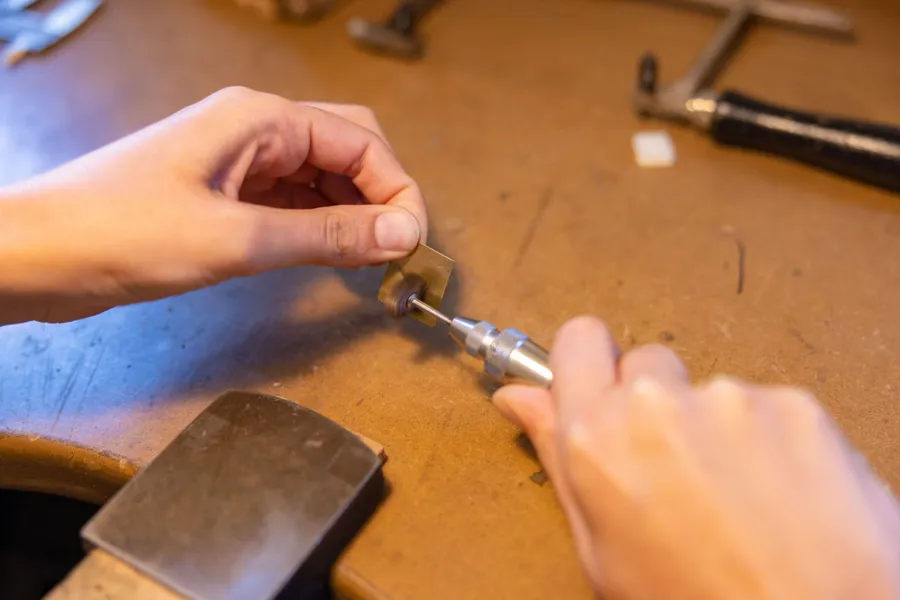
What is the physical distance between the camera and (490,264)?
2.98 feet

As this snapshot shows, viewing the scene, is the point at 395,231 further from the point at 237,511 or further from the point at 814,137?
the point at 814,137

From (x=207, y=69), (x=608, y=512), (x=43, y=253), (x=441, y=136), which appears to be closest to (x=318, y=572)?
(x=608, y=512)

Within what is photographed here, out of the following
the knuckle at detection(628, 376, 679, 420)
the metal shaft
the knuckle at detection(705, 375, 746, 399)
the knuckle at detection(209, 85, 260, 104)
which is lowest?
the metal shaft

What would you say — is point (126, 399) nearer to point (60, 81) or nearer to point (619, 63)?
point (60, 81)

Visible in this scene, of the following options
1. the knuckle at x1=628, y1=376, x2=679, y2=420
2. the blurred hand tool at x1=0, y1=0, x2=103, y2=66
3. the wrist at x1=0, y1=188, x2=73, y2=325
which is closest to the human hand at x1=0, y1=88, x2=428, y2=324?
the wrist at x1=0, y1=188, x2=73, y2=325

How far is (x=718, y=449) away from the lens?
1.67 feet

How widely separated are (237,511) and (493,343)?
283mm

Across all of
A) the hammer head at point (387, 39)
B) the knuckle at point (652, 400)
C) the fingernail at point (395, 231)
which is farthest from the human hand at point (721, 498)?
the hammer head at point (387, 39)

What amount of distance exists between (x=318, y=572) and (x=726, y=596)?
34cm

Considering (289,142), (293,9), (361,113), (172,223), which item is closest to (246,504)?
(172,223)

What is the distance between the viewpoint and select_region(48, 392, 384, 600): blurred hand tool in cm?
57

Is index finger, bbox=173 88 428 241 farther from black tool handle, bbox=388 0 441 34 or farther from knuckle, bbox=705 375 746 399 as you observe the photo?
black tool handle, bbox=388 0 441 34

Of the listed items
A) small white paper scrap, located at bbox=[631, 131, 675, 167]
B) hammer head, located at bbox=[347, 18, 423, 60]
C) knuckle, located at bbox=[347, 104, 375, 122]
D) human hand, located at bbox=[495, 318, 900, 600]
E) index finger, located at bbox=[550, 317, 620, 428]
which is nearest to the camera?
human hand, located at bbox=[495, 318, 900, 600]

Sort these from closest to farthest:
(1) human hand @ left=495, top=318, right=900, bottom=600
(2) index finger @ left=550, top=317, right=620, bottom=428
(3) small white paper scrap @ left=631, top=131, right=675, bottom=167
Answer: (1) human hand @ left=495, top=318, right=900, bottom=600, (2) index finger @ left=550, top=317, right=620, bottom=428, (3) small white paper scrap @ left=631, top=131, right=675, bottom=167
